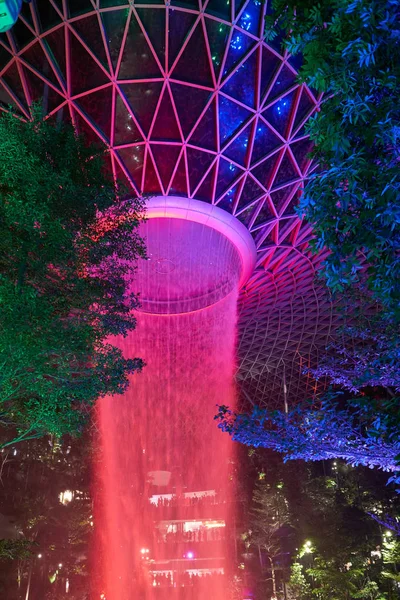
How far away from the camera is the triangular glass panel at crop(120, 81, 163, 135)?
2242 cm

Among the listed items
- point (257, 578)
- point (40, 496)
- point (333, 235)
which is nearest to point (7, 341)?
point (333, 235)

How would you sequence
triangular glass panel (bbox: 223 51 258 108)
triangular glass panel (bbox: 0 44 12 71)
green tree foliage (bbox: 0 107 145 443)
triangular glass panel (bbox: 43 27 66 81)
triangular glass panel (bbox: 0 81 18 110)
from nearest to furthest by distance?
1. green tree foliage (bbox: 0 107 145 443)
2. triangular glass panel (bbox: 43 27 66 81)
3. triangular glass panel (bbox: 0 44 12 71)
4. triangular glass panel (bbox: 223 51 258 108)
5. triangular glass panel (bbox: 0 81 18 110)

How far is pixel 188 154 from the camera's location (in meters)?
25.2

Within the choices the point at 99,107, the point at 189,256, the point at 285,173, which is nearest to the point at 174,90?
the point at 99,107

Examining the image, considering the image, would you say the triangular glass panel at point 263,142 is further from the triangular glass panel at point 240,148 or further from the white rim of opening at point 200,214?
the white rim of opening at point 200,214

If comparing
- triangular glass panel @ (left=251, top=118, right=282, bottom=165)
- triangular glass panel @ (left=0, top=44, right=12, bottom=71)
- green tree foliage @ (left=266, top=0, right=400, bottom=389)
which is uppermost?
triangular glass panel @ (left=0, top=44, right=12, bottom=71)

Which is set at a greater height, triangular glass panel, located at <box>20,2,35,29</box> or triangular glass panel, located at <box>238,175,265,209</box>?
triangular glass panel, located at <box>20,2,35,29</box>

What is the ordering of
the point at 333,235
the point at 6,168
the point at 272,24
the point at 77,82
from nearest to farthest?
the point at 333,235 < the point at 272,24 < the point at 6,168 < the point at 77,82

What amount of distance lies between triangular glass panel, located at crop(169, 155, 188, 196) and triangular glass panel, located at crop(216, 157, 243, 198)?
2.13 m

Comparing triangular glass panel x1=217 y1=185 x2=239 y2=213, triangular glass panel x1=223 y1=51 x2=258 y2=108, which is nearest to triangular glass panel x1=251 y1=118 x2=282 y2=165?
triangular glass panel x1=223 y1=51 x2=258 y2=108

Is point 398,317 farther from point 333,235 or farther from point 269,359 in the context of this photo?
point 269,359

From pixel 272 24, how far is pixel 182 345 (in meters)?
40.2

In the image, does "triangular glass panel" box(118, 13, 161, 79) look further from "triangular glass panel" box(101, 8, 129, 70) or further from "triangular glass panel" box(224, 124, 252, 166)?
"triangular glass panel" box(224, 124, 252, 166)

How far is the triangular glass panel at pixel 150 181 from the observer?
996 inches
